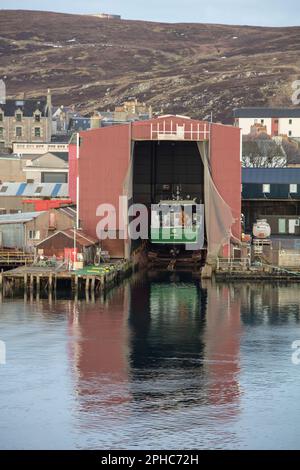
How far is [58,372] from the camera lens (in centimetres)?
4741

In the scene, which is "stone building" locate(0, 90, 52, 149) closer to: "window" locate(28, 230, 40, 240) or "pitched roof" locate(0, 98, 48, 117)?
"pitched roof" locate(0, 98, 48, 117)

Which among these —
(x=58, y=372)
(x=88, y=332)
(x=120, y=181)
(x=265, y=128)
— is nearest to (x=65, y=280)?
(x=120, y=181)

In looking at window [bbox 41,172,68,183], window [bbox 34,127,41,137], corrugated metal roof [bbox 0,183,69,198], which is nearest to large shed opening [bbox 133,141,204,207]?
corrugated metal roof [bbox 0,183,69,198]

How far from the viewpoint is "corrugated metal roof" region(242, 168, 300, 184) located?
88.4 meters

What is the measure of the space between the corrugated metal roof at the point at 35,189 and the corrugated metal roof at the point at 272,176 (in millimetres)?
13391

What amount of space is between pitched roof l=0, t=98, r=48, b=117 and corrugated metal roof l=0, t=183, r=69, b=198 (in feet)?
133

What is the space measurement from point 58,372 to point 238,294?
74.9ft

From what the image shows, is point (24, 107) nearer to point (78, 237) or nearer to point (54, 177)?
point (54, 177)

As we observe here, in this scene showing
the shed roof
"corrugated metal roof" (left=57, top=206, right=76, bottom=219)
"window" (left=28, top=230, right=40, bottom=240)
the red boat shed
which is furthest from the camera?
"corrugated metal roof" (left=57, top=206, right=76, bottom=219)

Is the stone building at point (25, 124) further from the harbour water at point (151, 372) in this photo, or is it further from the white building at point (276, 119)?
the harbour water at point (151, 372)

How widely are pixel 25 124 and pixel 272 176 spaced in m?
50.9

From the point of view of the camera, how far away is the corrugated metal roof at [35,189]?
92.4 m

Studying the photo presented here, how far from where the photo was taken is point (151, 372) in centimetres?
4738
